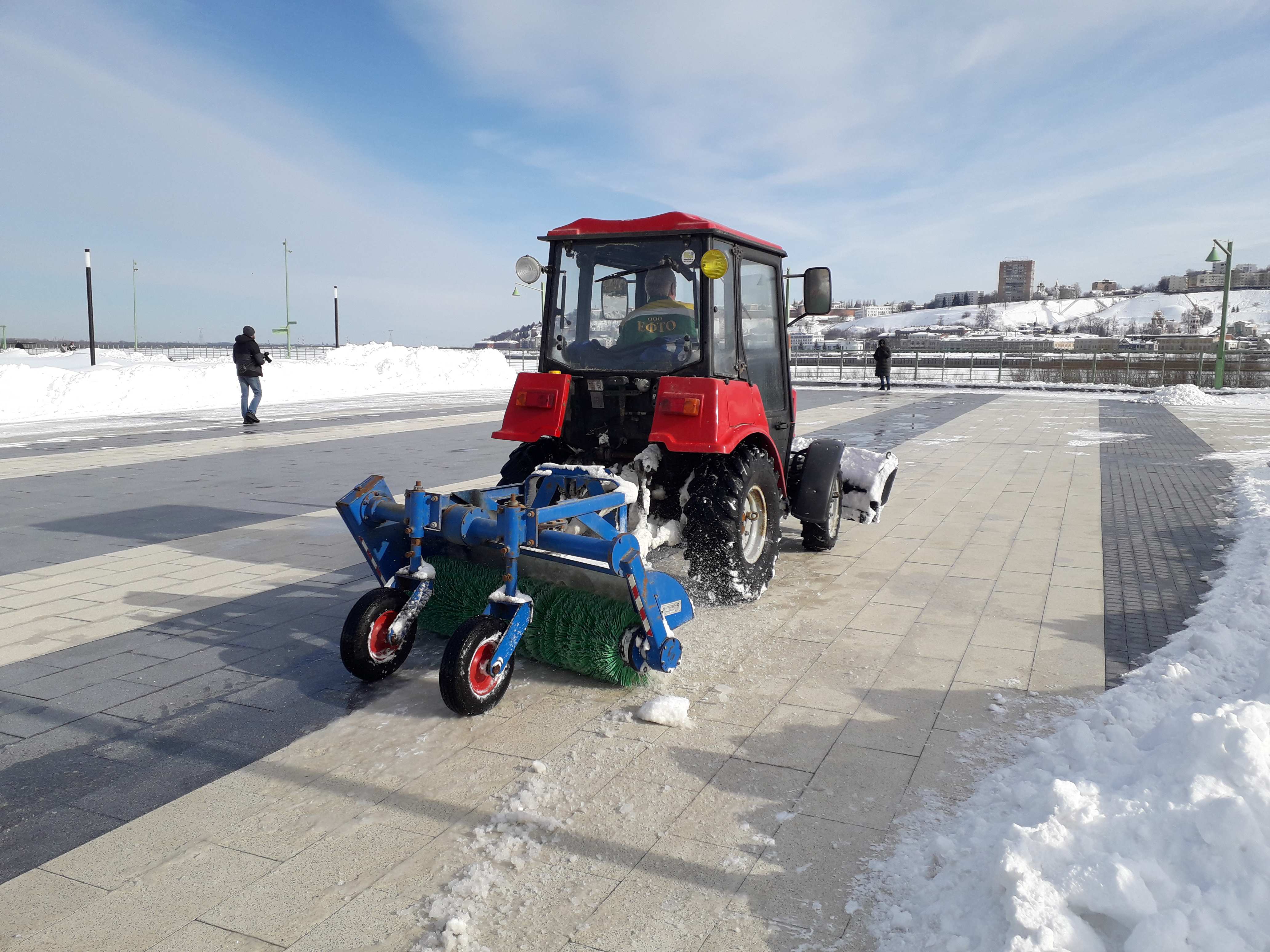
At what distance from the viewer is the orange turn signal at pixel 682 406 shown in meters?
4.91

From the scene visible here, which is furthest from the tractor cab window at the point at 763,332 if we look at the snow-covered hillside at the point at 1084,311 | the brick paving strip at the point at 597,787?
the snow-covered hillside at the point at 1084,311

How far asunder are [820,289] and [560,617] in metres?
2.85

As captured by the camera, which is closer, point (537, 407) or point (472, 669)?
point (472, 669)

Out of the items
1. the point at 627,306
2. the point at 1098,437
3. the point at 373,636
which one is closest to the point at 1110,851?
the point at 373,636

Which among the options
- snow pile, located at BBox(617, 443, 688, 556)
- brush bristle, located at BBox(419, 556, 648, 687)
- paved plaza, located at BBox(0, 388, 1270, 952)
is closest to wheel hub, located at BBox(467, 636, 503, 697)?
paved plaza, located at BBox(0, 388, 1270, 952)

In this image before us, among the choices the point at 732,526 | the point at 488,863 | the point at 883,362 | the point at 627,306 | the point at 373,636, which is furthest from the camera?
the point at 883,362

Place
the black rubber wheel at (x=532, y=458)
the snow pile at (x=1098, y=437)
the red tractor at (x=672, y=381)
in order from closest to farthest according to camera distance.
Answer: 1. the red tractor at (x=672, y=381)
2. the black rubber wheel at (x=532, y=458)
3. the snow pile at (x=1098, y=437)

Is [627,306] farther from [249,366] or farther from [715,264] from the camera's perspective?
[249,366]

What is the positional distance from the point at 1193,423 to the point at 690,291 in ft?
51.7

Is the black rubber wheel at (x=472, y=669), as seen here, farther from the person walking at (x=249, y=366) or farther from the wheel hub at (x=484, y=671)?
the person walking at (x=249, y=366)

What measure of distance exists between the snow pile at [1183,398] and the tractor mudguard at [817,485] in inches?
781

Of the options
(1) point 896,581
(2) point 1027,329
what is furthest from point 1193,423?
(2) point 1027,329

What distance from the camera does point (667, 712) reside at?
367cm

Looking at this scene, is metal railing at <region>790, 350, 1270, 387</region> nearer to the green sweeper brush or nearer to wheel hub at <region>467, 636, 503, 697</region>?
the green sweeper brush
